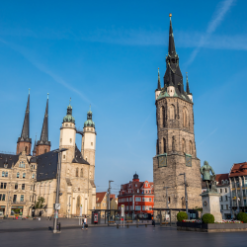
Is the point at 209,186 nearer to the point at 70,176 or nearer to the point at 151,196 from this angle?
the point at 70,176

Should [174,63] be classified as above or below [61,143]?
above

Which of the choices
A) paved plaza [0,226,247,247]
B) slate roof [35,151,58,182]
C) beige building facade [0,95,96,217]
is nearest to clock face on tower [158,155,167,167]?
beige building facade [0,95,96,217]

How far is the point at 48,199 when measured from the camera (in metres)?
71.6

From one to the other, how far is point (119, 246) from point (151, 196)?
81.6 metres

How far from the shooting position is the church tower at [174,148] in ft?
197

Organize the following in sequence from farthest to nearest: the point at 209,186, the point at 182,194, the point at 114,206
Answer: the point at 114,206, the point at 182,194, the point at 209,186

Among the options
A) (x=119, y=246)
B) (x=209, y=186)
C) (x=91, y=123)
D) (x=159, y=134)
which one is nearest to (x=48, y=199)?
(x=91, y=123)

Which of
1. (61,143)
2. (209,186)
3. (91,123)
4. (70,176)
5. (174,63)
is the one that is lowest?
(209,186)

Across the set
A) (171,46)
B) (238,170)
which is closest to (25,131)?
(171,46)

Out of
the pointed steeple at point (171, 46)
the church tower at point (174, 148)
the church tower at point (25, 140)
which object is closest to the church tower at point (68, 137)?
the church tower at point (174, 148)

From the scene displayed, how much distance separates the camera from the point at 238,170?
68.6m

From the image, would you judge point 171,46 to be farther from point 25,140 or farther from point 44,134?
point 25,140

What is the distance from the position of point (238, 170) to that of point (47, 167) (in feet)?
168

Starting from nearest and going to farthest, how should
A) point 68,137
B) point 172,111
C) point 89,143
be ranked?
point 172,111
point 68,137
point 89,143
